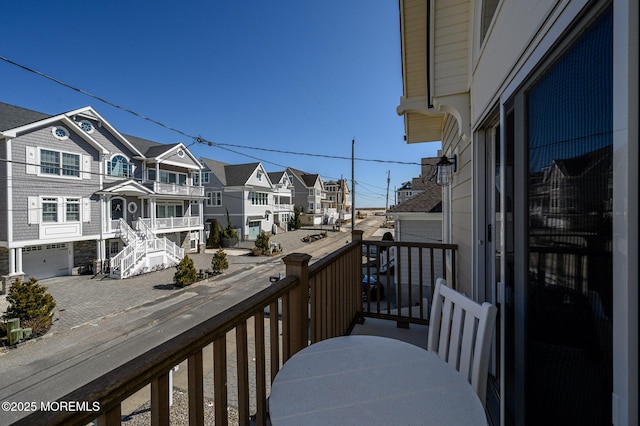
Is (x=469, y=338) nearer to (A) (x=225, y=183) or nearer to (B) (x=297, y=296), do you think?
(B) (x=297, y=296)

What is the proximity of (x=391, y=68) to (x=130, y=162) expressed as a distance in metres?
13.2

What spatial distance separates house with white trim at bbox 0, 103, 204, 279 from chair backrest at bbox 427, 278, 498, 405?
1228 centimetres

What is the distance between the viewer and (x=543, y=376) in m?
1.04

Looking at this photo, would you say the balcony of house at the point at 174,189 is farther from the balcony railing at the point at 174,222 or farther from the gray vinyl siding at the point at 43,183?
the gray vinyl siding at the point at 43,183

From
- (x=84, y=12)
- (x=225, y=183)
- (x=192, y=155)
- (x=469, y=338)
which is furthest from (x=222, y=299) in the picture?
(x=225, y=183)

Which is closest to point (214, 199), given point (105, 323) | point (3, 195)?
point (3, 195)

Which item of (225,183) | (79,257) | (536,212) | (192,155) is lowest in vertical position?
(79,257)

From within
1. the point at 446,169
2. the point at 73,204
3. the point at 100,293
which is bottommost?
the point at 100,293

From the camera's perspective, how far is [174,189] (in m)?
14.8

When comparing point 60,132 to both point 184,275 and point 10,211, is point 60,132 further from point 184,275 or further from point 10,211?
point 184,275

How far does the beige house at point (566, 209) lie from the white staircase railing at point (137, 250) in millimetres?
12555

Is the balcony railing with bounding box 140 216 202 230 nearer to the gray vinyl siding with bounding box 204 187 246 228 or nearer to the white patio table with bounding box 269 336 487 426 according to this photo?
the gray vinyl siding with bounding box 204 187 246 228

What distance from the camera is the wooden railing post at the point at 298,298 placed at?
4.65 ft

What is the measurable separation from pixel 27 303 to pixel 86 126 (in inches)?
326
